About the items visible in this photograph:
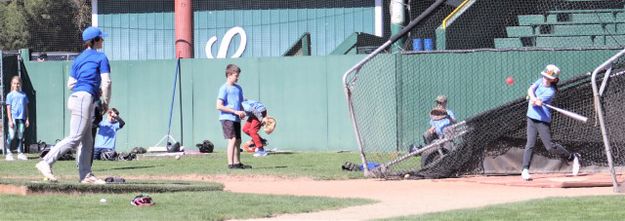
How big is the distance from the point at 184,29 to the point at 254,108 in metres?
5.56

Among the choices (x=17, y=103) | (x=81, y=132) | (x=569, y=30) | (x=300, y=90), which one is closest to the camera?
(x=81, y=132)

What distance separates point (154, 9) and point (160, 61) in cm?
528

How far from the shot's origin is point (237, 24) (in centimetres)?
3080

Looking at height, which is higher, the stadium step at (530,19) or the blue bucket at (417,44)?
the stadium step at (530,19)

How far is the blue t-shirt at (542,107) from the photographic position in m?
16.3

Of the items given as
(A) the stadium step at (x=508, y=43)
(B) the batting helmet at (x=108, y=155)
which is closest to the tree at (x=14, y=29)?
(B) the batting helmet at (x=108, y=155)

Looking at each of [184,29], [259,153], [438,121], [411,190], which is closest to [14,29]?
[184,29]

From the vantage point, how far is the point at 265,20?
1206 inches

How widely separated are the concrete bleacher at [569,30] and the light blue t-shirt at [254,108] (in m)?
5.27

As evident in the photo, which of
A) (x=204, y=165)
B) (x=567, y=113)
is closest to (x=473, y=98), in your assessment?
(x=204, y=165)

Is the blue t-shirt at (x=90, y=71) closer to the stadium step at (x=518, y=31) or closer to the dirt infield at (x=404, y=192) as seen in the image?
the dirt infield at (x=404, y=192)

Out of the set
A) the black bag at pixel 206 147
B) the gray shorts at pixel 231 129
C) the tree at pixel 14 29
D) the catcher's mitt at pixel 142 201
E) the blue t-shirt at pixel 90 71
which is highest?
the tree at pixel 14 29

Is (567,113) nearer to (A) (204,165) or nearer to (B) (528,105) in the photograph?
(B) (528,105)

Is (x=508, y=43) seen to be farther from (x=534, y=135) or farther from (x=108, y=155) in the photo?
(x=534, y=135)
